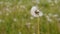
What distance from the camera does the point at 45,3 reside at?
5.27m

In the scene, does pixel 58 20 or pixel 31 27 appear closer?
pixel 31 27

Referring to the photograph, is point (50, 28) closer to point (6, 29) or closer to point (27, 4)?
point (6, 29)

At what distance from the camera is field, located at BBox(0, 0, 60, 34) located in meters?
4.13

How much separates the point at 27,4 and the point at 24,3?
3.3 inches

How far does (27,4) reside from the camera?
523 centimetres

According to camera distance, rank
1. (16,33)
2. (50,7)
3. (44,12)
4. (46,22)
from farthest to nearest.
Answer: (50,7) < (44,12) < (46,22) < (16,33)

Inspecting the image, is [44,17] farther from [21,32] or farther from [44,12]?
[21,32]

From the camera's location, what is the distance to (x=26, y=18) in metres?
4.56

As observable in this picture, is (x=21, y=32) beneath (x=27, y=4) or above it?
beneath

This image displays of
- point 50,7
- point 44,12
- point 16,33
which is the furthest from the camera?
point 50,7

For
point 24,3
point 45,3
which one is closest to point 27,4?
point 24,3

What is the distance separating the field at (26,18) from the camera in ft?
13.6

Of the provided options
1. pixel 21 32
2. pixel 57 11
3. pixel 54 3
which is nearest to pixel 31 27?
pixel 21 32

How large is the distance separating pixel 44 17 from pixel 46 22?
21 cm
